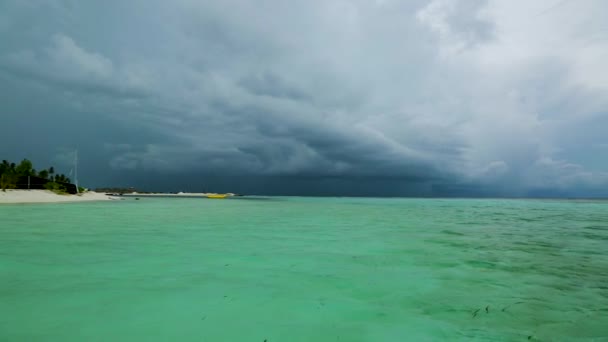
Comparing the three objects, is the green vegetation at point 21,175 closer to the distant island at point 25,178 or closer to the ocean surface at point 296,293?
the distant island at point 25,178

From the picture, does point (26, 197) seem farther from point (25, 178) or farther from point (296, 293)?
point (296, 293)

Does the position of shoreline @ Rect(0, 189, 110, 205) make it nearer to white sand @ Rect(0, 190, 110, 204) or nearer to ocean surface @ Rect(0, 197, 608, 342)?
white sand @ Rect(0, 190, 110, 204)

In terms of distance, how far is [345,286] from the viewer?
22.3ft

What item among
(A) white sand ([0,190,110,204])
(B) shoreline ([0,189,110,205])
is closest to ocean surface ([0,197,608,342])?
(B) shoreline ([0,189,110,205])

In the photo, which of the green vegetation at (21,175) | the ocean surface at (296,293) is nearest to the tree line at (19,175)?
the green vegetation at (21,175)

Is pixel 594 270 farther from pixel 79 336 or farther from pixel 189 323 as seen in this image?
pixel 79 336

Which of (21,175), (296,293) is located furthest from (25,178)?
(296,293)

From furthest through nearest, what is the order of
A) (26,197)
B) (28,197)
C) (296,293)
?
(28,197) < (26,197) < (296,293)

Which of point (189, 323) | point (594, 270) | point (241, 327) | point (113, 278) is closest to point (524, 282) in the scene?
point (594, 270)

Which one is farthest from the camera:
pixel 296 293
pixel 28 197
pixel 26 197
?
pixel 28 197

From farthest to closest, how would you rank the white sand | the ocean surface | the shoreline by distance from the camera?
the white sand, the shoreline, the ocean surface

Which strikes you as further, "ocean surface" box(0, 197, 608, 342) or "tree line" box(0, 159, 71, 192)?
"tree line" box(0, 159, 71, 192)

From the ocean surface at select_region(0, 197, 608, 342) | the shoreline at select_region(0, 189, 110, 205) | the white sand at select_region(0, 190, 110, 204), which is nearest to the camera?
the ocean surface at select_region(0, 197, 608, 342)

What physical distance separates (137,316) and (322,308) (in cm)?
289
